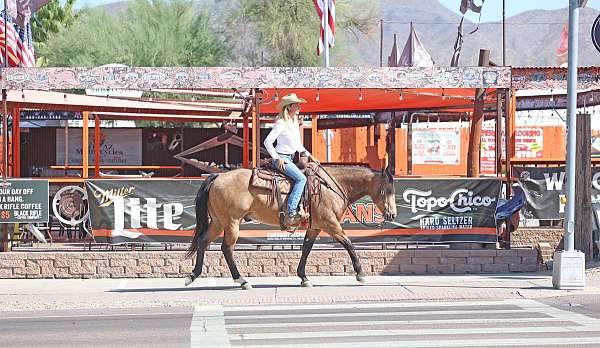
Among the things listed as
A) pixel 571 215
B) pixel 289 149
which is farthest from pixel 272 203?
pixel 571 215

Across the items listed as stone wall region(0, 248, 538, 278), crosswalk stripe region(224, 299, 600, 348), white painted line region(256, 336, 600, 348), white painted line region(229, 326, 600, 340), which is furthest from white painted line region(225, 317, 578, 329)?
stone wall region(0, 248, 538, 278)

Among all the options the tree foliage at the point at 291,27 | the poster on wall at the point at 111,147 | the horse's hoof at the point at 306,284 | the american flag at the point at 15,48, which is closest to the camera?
the horse's hoof at the point at 306,284

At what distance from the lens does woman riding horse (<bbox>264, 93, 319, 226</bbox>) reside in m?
15.5

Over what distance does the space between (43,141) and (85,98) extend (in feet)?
32.6

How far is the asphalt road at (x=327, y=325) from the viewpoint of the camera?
423 inches

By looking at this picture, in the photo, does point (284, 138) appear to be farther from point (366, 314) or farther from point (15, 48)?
point (15, 48)

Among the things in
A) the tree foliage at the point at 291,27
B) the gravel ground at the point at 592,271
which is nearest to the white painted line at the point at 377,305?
the gravel ground at the point at 592,271

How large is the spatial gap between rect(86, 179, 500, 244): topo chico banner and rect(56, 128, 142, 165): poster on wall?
47.9 ft

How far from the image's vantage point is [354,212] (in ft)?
58.5

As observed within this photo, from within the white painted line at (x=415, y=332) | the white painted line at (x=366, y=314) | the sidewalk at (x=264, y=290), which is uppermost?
the white painted line at (x=415, y=332)

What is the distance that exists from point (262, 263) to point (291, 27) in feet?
101

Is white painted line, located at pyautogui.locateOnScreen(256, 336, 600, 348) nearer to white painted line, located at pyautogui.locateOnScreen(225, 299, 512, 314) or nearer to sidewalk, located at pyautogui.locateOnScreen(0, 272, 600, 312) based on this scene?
white painted line, located at pyautogui.locateOnScreen(225, 299, 512, 314)

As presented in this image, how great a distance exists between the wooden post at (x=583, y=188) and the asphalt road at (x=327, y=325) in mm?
3107

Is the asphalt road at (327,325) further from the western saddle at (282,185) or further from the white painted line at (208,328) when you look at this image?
the western saddle at (282,185)
